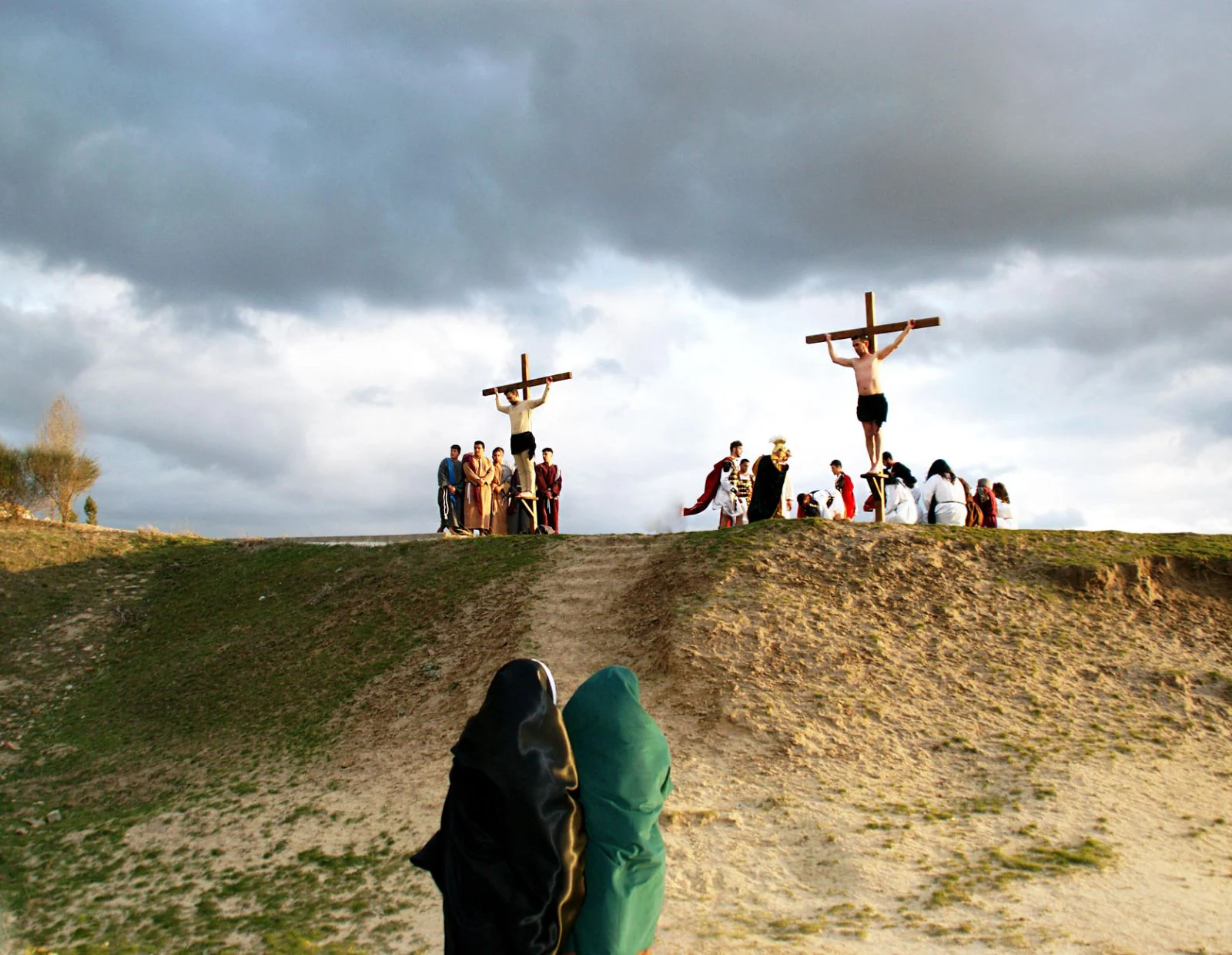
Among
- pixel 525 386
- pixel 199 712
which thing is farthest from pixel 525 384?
pixel 199 712

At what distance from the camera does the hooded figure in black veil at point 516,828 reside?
4.06 metres

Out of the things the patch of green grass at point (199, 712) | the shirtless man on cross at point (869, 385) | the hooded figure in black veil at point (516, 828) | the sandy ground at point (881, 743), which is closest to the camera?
the hooded figure in black veil at point (516, 828)

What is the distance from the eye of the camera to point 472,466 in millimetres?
19625

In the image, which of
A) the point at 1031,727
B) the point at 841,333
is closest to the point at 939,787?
the point at 1031,727

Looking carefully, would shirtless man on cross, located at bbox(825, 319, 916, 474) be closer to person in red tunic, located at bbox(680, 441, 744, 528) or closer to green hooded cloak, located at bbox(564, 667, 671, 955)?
person in red tunic, located at bbox(680, 441, 744, 528)

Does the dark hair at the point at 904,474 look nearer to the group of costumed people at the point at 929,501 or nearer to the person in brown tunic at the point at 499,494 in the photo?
the group of costumed people at the point at 929,501

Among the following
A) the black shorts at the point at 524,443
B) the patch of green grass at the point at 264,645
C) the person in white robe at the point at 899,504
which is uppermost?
the black shorts at the point at 524,443

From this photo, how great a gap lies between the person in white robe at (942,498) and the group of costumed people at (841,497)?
12 mm

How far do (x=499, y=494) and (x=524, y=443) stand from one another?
1771 mm

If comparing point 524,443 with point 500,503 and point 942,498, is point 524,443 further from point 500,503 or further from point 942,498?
point 942,498

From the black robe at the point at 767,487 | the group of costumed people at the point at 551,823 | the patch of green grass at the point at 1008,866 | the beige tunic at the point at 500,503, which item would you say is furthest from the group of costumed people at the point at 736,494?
the group of costumed people at the point at 551,823

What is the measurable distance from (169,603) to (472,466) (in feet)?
19.4

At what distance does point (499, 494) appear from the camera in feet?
66.2

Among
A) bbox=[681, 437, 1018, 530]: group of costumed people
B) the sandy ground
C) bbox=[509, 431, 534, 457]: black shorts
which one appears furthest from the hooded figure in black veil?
bbox=[509, 431, 534, 457]: black shorts
